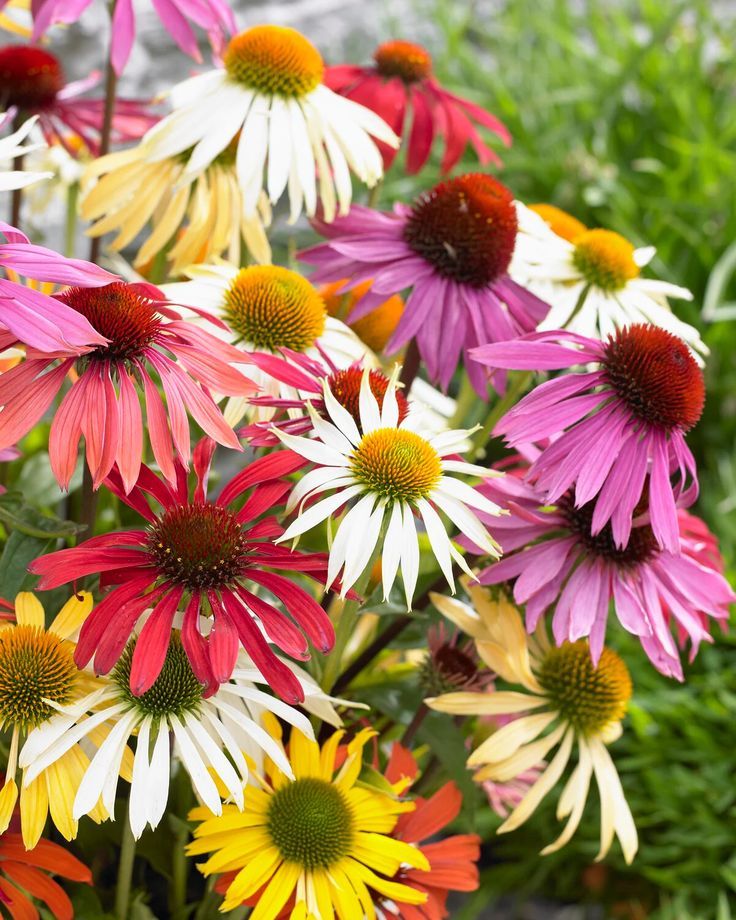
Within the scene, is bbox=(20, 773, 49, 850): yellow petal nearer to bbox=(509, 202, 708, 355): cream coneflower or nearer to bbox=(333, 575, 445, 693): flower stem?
bbox=(333, 575, 445, 693): flower stem

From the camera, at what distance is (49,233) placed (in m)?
1.62

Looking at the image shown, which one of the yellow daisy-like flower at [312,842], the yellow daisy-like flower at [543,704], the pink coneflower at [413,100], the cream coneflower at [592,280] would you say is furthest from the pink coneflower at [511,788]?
the pink coneflower at [413,100]

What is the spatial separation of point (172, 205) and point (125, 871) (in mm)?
416

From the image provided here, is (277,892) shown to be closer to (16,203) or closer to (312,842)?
(312,842)

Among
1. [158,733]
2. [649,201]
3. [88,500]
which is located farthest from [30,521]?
[649,201]

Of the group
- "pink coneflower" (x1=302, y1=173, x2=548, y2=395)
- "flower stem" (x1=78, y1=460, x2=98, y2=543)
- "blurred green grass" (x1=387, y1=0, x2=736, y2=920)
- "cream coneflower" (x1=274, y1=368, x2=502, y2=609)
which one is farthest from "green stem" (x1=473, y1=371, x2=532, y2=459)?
"blurred green grass" (x1=387, y1=0, x2=736, y2=920)

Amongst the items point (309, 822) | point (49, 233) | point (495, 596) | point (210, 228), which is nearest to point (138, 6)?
point (49, 233)

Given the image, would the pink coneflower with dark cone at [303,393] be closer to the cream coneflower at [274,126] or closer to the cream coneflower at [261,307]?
the cream coneflower at [261,307]

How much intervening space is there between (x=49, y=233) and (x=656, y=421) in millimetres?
1230

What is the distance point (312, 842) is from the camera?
1.83 feet

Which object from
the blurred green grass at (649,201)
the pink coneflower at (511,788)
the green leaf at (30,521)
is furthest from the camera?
the blurred green grass at (649,201)

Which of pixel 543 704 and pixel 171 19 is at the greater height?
pixel 171 19

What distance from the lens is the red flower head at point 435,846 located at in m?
0.62

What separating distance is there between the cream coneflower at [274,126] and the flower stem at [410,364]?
0.10 metres
